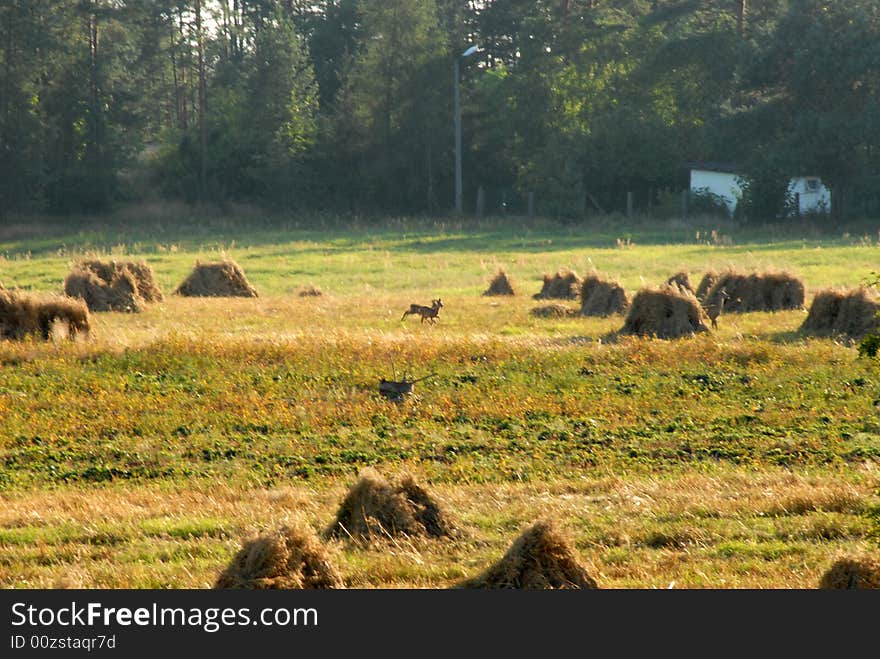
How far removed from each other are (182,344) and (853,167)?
1866 inches

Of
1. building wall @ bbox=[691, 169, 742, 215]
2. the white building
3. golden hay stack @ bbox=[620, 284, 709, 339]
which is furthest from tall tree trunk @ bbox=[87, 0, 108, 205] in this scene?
golden hay stack @ bbox=[620, 284, 709, 339]

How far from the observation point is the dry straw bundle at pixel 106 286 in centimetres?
2866

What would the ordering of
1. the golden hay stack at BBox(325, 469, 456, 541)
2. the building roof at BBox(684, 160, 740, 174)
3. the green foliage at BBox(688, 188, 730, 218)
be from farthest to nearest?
the building roof at BBox(684, 160, 740, 174) → the green foliage at BBox(688, 188, 730, 218) → the golden hay stack at BBox(325, 469, 456, 541)

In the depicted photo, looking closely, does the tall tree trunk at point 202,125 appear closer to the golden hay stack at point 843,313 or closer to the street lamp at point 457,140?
the street lamp at point 457,140

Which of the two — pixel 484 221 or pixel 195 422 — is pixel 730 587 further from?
pixel 484 221

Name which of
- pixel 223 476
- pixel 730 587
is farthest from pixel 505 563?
pixel 223 476

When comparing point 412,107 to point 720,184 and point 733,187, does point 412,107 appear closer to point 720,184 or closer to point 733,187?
point 720,184

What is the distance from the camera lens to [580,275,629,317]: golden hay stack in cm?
2667

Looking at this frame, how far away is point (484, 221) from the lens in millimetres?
66438

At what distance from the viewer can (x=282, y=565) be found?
7.87 meters

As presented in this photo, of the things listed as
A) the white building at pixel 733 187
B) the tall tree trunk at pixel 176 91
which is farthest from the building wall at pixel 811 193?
the tall tree trunk at pixel 176 91

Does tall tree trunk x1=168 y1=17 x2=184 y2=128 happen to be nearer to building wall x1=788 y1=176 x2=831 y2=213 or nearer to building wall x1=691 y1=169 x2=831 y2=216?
building wall x1=691 y1=169 x2=831 y2=216

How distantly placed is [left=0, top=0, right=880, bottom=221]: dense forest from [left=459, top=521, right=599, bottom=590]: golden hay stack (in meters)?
56.1

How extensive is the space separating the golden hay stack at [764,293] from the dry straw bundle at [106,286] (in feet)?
44.4
